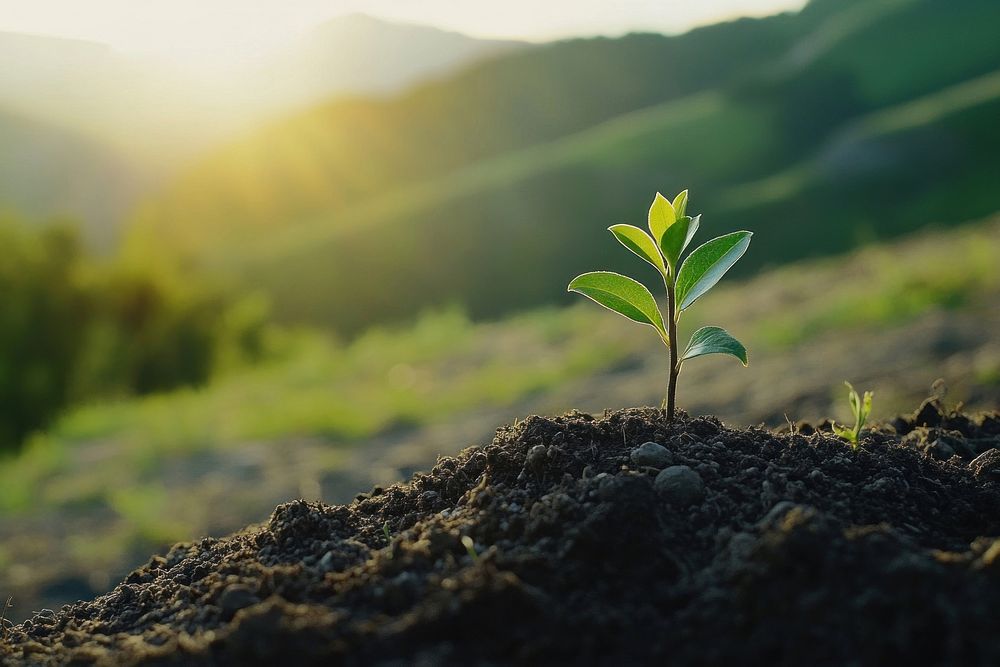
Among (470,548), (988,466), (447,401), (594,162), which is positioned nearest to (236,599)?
(470,548)

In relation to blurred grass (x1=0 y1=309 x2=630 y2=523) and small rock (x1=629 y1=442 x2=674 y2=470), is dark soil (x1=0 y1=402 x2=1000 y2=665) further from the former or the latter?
blurred grass (x1=0 y1=309 x2=630 y2=523)

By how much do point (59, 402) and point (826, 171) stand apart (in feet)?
77.9

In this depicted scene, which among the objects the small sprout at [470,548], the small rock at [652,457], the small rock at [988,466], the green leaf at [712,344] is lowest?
the small rock at [988,466]

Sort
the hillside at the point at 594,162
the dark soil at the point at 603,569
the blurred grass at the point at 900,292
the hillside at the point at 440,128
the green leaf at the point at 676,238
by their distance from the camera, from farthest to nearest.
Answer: the hillside at the point at 440,128 < the hillside at the point at 594,162 < the blurred grass at the point at 900,292 < the green leaf at the point at 676,238 < the dark soil at the point at 603,569

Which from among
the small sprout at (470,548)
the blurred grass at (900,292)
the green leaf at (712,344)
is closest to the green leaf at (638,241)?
the green leaf at (712,344)

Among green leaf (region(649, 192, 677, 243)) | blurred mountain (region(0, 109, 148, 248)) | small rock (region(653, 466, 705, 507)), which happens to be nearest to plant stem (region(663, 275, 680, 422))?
green leaf (region(649, 192, 677, 243))

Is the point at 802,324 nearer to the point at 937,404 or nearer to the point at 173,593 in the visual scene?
the point at 937,404

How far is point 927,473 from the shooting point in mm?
1887

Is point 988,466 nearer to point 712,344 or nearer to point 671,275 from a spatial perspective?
point 712,344

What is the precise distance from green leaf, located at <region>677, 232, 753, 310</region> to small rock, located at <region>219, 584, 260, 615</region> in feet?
3.48

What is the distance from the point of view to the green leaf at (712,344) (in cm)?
178

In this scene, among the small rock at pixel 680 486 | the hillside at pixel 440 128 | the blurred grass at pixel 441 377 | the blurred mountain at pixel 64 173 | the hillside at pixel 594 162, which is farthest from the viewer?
the blurred mountain at pixel 64 173

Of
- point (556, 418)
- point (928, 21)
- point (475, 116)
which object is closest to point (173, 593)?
point (556, 418)

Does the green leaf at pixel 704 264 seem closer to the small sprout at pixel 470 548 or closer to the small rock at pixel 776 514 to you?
the small rock at pixel 776 514
